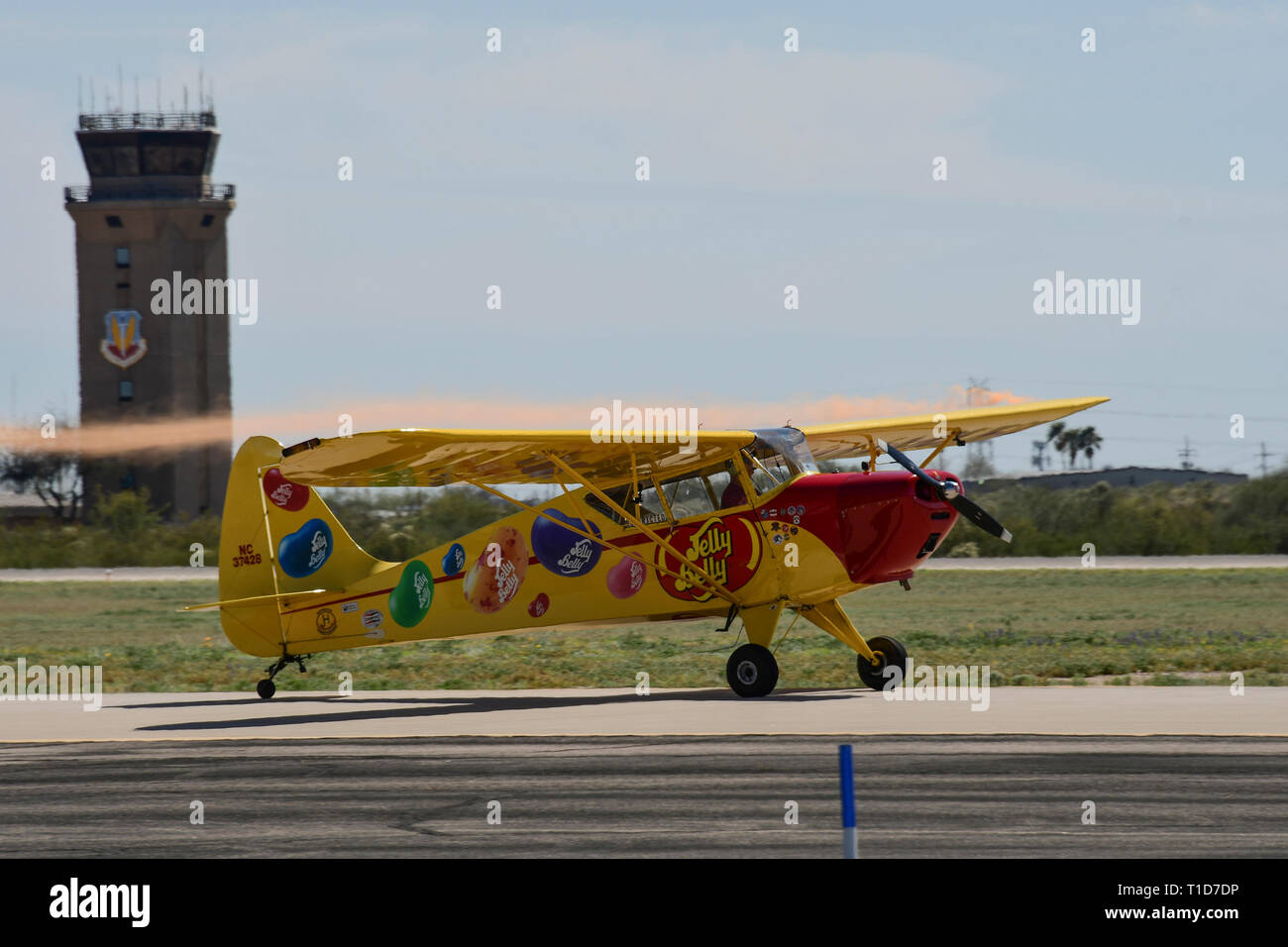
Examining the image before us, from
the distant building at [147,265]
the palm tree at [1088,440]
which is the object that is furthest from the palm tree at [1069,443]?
the distant building at [147,265]

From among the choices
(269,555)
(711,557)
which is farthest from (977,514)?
(269,555)

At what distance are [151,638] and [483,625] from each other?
14.6 metres

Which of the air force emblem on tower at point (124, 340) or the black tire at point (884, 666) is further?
the air force emblem on tower at point (124, 340)

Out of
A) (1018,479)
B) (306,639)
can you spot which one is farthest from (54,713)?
(1018,479)

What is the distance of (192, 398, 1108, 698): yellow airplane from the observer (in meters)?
17.7

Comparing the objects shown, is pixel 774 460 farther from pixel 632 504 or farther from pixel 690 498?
pixel 632 504

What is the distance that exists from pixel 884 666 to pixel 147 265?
274ft

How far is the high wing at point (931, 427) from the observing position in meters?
20.0

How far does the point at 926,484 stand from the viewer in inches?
695

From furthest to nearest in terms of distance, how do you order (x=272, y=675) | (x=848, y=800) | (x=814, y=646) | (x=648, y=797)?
(x=814, y=646) < (x=272, y=675) < (x=648, y=797) < (x=848, y=800)

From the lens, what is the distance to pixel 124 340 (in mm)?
92188

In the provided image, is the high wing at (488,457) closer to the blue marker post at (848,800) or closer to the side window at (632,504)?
the side window at (632,504)

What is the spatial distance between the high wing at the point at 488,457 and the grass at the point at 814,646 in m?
3.20
